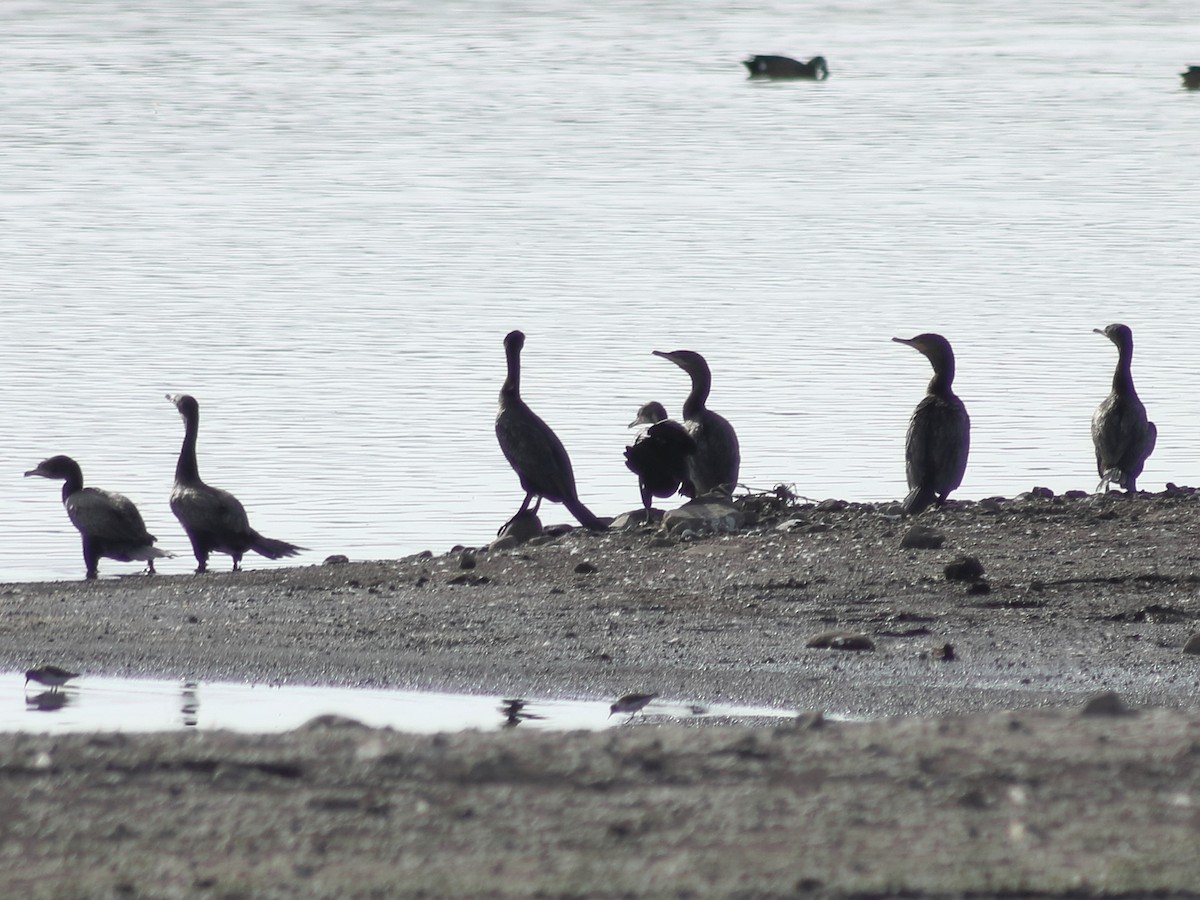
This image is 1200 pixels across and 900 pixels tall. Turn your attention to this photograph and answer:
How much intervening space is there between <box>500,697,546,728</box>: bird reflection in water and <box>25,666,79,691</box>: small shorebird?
164 cm

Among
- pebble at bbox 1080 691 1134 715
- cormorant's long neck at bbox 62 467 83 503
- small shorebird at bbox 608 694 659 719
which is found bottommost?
small shorebird at bbox 608 694 659 719

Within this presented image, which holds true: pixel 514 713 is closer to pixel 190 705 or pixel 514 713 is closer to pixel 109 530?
pixel 190 705

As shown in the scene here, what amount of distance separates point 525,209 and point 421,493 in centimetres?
2277

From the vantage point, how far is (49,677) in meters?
8.29

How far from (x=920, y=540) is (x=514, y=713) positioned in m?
3.67

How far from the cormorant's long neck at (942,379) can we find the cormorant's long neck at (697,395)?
4.79 ft

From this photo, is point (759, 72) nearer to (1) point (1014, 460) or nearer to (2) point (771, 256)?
(2) point (771, 256)

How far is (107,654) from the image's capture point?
29.1 feet

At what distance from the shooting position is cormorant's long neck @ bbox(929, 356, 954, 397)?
1394cm

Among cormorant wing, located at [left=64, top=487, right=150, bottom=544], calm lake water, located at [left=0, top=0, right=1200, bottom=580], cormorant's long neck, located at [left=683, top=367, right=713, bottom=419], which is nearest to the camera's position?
cormorant wing, located at [left=64, top=487, right=150, bottom=544]

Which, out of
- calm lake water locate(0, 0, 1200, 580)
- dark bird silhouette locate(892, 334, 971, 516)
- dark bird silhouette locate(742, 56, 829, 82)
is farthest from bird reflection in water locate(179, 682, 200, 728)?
dark bird silhouette locate(742, 56, 829, 82)

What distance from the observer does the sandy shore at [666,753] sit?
16.2 feet

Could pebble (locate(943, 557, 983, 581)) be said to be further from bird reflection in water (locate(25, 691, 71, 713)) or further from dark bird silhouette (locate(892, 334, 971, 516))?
bird reflection in water (locate(25, 691, 71, 713))

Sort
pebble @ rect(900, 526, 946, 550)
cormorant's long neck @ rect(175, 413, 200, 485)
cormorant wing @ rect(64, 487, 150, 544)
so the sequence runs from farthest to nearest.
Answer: cormorant's long neck @ rect(175, 413, 200, 485) < cormorant wing @ rect(64, 487, 150, 544) < pebble @ rect(900, 526, 946, 550)
